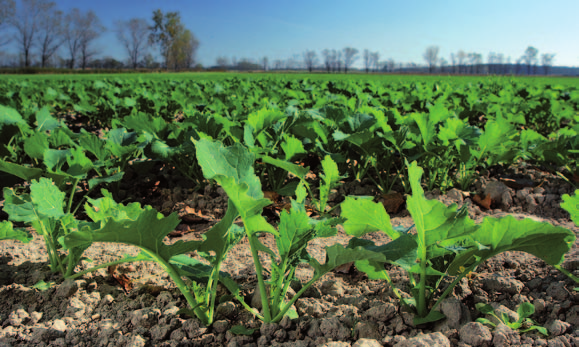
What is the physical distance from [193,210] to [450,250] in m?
1.83

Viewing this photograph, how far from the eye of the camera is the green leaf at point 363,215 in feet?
3.88

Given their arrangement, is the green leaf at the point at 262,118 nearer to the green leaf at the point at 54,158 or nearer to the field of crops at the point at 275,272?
the field of crops at the point at 275,272

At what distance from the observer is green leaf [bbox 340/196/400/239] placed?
1182 millimetres

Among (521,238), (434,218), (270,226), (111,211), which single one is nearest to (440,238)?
(434,218)

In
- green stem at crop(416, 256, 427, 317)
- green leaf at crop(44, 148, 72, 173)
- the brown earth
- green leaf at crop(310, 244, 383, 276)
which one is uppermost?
green leaf at crop(44, 148, 72, 173)

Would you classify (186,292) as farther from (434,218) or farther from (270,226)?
(434,218)

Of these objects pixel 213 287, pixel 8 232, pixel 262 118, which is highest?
pixel 262 118

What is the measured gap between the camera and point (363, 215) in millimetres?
1213

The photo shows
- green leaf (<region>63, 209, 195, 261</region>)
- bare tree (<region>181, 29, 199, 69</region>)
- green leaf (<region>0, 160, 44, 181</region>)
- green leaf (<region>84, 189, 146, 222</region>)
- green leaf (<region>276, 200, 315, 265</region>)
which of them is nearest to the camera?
green leaf (<region>63, 209, 195, 261</region>)

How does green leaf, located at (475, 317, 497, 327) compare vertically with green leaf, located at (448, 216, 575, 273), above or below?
below

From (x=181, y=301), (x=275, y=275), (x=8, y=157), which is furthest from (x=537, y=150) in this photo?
(x=8, y=157)

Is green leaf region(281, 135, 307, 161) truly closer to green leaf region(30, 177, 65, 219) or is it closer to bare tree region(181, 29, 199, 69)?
green leaf region(30, 177, 65, 219)

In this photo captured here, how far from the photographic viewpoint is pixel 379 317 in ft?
4.54

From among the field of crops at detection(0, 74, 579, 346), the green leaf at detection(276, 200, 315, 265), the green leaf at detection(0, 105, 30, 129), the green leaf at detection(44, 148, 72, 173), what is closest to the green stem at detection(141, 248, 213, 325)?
the field of crops at detection(0, 74, 579, 346)
